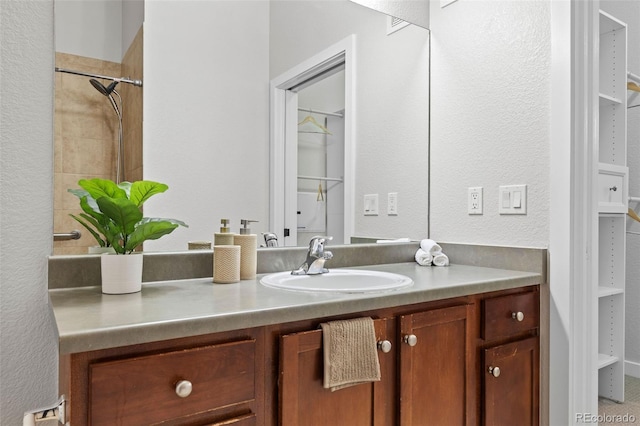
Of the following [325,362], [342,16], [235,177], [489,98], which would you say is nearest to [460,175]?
[489,98]

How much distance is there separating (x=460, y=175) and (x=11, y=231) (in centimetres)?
162

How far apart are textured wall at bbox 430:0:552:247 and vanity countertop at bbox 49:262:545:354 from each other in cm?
36

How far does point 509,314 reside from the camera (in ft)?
4.85

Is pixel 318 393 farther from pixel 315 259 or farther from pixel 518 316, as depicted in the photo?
pixel 518 316

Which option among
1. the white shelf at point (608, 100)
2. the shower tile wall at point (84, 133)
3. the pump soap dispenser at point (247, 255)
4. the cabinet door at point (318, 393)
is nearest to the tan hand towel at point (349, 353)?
the cabinet door at point (318, 393)

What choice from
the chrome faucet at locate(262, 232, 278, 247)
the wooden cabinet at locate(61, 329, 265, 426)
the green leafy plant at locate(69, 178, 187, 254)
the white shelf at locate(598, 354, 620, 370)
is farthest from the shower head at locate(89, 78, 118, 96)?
the white shelf at locate(598, 354, 620, 370)

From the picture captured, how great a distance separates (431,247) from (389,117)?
2.04 ft

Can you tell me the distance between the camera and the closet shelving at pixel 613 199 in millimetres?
2381

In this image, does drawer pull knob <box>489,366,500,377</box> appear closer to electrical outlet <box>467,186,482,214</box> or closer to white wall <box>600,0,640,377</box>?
electrical outlet <box>467,186,482,214</box>

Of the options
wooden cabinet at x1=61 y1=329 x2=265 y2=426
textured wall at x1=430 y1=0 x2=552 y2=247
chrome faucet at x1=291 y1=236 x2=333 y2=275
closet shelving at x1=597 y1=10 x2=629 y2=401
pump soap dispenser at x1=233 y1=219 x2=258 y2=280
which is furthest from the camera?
closet shelving at x1=597 y1=10 x2=629 y2=401

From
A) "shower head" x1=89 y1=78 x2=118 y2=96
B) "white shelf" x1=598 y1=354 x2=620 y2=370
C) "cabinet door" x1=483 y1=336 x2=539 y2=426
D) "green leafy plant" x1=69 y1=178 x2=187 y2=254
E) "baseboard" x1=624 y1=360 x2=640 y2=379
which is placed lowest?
"baseboard" x1=624 y1=360 x2=640 y2=379

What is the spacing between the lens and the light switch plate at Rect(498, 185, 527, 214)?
5.46 ft

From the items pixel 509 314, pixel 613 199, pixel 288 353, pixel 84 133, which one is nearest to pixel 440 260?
pixel 509 314

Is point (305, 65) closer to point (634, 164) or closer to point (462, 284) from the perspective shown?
point (462, 284)
